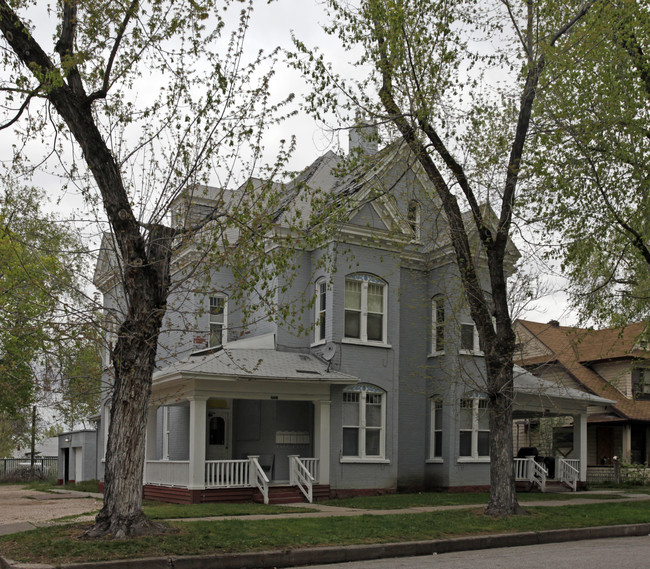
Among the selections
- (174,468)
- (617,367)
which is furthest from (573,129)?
(617,367)

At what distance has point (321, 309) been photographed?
22.4 m

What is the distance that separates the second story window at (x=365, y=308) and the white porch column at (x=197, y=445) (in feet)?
15.9

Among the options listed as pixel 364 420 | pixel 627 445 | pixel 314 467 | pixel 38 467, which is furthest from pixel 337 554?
pixel 38 467

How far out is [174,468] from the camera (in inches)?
786

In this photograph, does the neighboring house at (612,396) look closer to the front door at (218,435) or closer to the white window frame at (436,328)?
the white window frame at (436,328)

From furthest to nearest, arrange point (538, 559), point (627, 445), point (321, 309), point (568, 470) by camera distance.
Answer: point (627, 445) < point (568, 470) < point (321, 309) < point (538, 559)

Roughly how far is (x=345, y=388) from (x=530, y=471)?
7222 mm

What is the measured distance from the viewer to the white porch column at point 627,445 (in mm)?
30609

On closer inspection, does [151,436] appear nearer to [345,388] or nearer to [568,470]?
[345,388]

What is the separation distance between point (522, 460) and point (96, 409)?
28.1 meters

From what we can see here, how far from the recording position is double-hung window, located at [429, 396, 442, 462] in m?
23.8

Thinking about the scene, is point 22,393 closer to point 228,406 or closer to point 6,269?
point 6,269

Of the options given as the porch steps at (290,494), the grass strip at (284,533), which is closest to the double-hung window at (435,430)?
the porch steps at (290,494)

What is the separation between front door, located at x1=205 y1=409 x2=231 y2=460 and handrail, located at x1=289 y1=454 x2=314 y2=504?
3178mm
